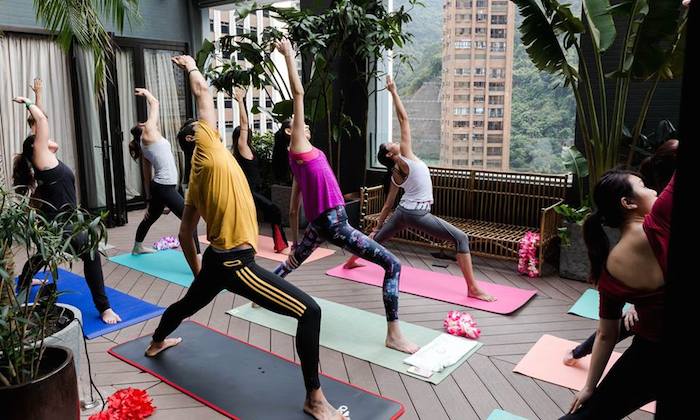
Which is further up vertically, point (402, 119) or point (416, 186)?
point (402, 119)

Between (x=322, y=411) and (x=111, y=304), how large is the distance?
96.1 inches

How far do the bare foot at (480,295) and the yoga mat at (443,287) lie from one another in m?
0.03

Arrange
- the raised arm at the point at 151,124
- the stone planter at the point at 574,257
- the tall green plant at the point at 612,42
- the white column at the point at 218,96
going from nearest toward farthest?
the tall green plant at the point at 612,42 < the stone planter at the point at 574,257 < the raised arm at the point at 151,124 < the white column at the point at 218,96

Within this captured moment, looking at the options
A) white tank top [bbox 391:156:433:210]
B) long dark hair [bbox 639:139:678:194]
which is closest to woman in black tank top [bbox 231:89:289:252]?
white tank top [bbox 391:156:433:210]

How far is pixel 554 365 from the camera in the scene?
3395mm

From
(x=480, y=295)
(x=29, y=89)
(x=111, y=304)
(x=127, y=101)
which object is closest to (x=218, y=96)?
(x=127, y=101)

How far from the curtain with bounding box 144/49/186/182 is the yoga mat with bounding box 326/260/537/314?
14.0 ft

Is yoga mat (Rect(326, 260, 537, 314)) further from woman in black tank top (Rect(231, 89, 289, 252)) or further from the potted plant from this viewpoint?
the potted plant

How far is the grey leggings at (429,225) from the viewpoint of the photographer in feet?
14.6

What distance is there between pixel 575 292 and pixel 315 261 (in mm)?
2438

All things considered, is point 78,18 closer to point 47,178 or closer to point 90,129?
point 47,178

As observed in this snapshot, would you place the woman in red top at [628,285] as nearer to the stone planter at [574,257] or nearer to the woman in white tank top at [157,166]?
the stone planter at [574,257]

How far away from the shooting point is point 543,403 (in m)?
2.98

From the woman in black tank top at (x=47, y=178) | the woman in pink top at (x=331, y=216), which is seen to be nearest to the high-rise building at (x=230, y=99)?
the woman in black tank top at (x=47, y=178)
